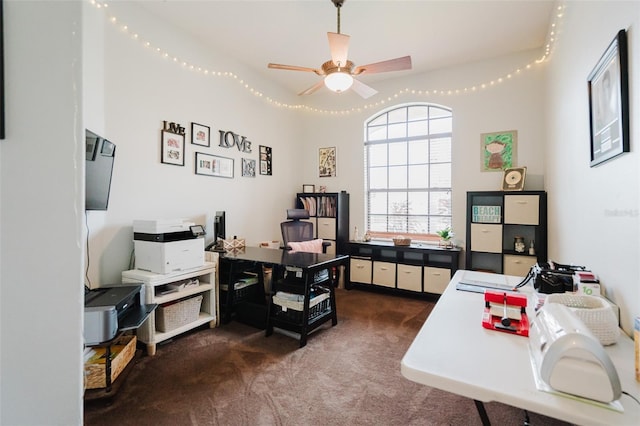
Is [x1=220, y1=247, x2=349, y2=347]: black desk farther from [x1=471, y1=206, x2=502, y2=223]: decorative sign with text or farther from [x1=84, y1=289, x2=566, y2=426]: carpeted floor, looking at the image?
[x1=471, y1=206, x2=502, y2=223]: decorative sign with text

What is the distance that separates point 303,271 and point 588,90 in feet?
7.64

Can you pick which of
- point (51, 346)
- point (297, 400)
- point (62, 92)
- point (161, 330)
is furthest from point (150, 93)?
point (297, 400)

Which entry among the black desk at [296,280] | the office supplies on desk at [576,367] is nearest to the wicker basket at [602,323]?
the office supplies on desk at [576,367]

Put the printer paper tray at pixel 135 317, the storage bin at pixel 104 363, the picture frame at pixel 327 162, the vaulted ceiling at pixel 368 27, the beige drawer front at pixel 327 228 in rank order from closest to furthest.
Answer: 1. the storage bin at pixel 104 363
2. the printer paper tray at pixel 135 317
3. the vaulted ceiling at pixel 368 27
4. the beige drawer front at pixel 327 228
5. the picture frame at pixel 327 162

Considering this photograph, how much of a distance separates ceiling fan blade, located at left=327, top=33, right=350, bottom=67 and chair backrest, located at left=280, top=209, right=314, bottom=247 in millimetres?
2066

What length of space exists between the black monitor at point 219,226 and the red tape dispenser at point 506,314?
2918mm

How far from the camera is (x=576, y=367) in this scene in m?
0.74

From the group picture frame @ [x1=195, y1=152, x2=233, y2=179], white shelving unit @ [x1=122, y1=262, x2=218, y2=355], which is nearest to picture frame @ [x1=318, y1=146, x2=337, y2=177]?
picture frame @ [x1=195, y1=152, x2=233, y2=179]

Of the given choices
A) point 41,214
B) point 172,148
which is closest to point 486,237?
point 172,148

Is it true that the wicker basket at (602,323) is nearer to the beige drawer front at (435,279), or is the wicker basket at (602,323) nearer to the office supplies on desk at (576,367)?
the office supplies on desk at (576,367)

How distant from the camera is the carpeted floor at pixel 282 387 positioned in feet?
5.54

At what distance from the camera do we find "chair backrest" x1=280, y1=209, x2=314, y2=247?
13.0 feet

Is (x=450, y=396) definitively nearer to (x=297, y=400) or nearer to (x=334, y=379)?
(x=334, y=379)

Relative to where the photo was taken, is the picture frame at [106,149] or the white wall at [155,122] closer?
the picture frame at [106,149]
